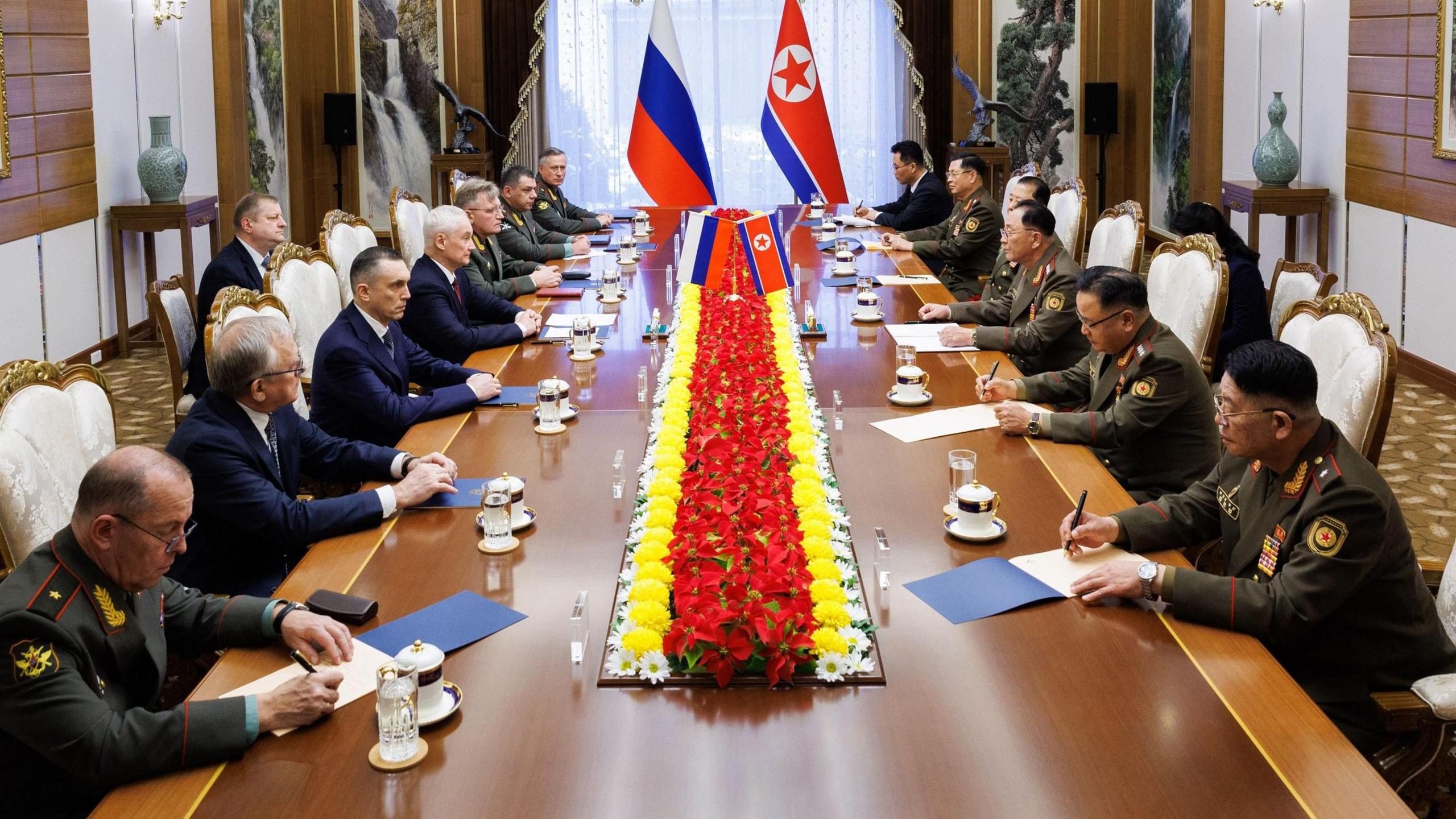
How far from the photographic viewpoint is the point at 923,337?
17.3 feet

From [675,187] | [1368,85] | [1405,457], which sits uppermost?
[1368,85]

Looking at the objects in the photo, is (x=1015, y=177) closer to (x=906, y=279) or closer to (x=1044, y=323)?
(x=906, y=279)

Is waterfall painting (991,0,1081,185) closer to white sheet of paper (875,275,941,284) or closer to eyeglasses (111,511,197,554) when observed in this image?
white sheet of paper (875,275,941,284)

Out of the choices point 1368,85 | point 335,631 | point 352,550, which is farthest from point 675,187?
point 335,631

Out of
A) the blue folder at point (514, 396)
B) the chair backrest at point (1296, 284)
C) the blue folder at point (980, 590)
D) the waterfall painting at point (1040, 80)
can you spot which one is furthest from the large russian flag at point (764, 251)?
the waterfall painting at point (1040, 80)

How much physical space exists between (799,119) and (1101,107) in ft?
14.5

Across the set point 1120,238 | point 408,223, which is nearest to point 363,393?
point 408,223

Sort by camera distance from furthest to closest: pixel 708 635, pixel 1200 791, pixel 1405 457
→ pixel 1405 457
pixel 708 635
pixel 1200 791

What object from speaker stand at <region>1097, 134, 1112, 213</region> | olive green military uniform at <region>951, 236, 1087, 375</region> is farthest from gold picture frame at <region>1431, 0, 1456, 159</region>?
speaker stand at <region>1097, 134, 1112, 213</region>

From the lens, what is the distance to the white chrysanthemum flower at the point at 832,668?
2.39 metres

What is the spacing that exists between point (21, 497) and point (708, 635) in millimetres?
1707

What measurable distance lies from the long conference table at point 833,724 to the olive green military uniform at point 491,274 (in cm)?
314

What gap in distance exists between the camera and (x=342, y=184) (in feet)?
39.1

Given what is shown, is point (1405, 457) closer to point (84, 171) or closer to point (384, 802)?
point (384, 802)
